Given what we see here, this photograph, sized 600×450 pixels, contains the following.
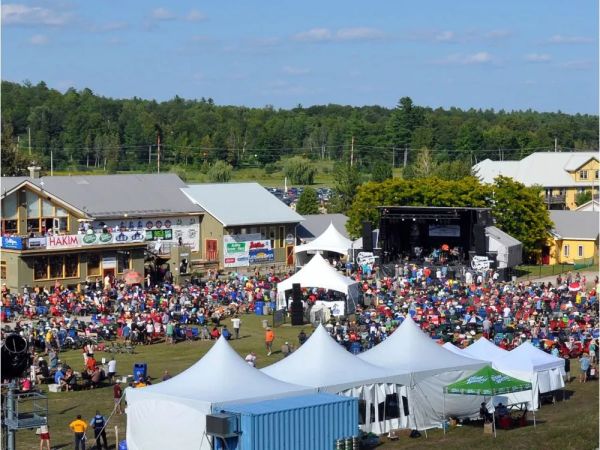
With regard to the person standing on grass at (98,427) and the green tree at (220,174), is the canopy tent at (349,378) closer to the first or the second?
the person standing on grass at (98,427)

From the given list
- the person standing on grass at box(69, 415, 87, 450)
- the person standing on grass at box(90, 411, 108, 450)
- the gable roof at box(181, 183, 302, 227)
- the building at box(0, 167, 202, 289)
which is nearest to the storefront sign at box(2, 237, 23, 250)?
the building at box(0, 167, 202, 289)

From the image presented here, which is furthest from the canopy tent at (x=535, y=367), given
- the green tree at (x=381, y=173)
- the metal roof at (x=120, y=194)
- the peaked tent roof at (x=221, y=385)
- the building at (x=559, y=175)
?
the green tree at (x=381, y=173)

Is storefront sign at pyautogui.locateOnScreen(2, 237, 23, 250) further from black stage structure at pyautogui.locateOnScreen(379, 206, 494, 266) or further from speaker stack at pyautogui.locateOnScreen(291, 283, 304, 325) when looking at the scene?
black stage structure at pyautogui.locateOnScreen(379, 206, 494, 266)

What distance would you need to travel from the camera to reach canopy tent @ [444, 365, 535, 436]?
85.7 feet

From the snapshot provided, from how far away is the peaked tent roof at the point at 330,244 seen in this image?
5978 cm

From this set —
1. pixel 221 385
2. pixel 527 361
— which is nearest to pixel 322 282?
pixel 527 361

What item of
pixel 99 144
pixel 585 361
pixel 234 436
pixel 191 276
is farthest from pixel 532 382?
pixel 99 144

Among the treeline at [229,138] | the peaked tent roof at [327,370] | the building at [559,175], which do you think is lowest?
the peaked tent roof at [327,370]

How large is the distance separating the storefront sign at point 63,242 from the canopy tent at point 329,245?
41.4 ft

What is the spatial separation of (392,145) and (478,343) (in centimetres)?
13171

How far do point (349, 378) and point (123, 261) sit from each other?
2926cm

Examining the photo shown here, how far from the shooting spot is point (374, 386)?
25859 mm

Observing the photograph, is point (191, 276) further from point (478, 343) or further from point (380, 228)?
point (478, 343)

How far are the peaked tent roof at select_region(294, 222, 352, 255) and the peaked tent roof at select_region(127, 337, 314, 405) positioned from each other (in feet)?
113
